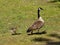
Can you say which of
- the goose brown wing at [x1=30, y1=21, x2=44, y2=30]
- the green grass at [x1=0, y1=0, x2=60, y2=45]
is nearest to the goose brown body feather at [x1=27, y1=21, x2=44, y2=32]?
the goose brown wing at [x1=30, y1=21, x2=44, y2=30]

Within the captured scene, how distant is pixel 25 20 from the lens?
15.4 meters

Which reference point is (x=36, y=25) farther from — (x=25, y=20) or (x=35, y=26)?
(x=25, y=20)

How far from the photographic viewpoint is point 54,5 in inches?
810

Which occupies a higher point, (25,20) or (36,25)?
(36,25)

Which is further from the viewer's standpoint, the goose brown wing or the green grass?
the goose brown wing

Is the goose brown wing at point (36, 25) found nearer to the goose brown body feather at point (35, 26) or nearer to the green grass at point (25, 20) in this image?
the goose brown body feather at point (35, 26)

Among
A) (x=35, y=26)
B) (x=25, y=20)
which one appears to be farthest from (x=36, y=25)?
(x=25, y=20)

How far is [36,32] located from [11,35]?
4.15ft

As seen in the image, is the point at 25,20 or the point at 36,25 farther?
the point at 25,20

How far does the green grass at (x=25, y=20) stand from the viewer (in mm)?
11266

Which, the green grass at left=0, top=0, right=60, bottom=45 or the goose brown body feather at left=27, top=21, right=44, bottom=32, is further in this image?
the goose brown body feather at left=27, top=21, right=44, bottom=32

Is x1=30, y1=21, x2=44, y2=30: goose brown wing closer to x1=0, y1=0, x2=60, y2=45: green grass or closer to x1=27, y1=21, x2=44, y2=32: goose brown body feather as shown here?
x1=27, y1=21, x2=44, y2=32: goose brown body feather

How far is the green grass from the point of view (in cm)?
1127

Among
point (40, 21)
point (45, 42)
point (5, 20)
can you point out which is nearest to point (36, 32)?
point (40, 21)
